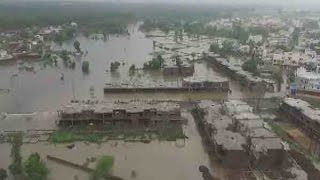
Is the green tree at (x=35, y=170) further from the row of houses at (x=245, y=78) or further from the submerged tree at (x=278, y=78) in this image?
the submerged tree at (x=278, y=78)

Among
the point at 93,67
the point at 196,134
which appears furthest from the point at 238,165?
the point at 93,67

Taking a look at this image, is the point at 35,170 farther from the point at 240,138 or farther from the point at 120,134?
the point at 240,138

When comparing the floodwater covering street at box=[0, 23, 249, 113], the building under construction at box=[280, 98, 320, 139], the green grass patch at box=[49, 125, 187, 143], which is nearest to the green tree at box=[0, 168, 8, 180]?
the green grass patch at box=[49, 125, 187, 143]

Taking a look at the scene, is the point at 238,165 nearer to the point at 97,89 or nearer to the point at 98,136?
the point at 98,136

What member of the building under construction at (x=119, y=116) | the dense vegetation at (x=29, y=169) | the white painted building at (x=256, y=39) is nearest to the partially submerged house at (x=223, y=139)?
the building under construction at (x=119, y=116)

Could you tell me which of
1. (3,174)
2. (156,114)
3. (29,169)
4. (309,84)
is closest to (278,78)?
(309,84)

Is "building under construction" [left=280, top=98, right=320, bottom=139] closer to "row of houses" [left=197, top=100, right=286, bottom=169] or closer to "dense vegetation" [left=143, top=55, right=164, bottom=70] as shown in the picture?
A: "row of houses" [left=197, top=100, right=286, bottom=169]
